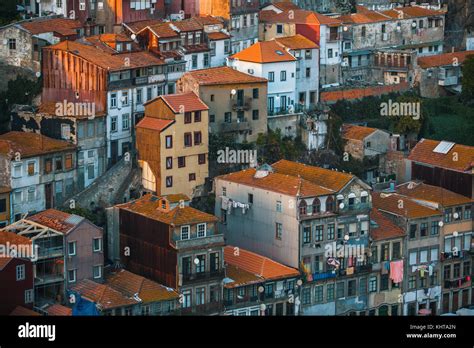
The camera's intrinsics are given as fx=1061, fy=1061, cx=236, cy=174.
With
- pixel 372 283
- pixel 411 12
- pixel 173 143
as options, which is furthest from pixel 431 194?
pixel 411 12

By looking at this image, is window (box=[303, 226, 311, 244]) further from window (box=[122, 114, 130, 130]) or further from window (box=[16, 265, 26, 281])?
window (box=[16, 265, 26, 281])

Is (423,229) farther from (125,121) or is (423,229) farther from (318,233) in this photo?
(125,121)

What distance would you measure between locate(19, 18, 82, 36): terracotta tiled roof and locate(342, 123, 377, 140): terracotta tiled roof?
1287 cm

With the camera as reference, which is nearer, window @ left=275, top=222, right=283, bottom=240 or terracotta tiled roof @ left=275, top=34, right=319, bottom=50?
window @ left=275, top=222, right=283, bottom=240

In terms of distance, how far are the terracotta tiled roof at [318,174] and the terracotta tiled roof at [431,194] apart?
5047 millimetres

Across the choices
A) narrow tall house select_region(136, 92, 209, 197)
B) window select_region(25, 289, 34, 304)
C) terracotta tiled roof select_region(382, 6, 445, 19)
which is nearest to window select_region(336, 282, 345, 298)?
narrow tall house select_region(136, 92, 209, 197)

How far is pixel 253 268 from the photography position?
36188mm

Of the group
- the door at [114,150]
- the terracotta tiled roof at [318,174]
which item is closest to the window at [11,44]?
the door at [114,150]

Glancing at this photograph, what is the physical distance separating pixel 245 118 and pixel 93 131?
7350mm

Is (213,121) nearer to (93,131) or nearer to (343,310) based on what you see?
(93,131)

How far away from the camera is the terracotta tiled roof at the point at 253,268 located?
116 ft

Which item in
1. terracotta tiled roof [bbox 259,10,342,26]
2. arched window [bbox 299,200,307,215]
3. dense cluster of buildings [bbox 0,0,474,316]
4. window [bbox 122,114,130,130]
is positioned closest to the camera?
dense cluster of buildings [bbox 0,0,474,316]

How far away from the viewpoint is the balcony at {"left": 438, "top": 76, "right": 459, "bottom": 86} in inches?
2249
